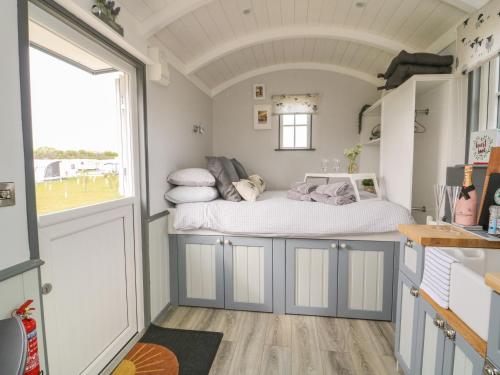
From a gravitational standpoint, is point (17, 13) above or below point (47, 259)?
above

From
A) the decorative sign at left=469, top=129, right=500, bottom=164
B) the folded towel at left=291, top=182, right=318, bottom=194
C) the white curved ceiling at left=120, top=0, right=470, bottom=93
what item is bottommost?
the folded towel at left=291, top=182, right=318, bottom=194

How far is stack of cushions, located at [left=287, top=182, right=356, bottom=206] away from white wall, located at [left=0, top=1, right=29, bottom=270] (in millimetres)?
1916

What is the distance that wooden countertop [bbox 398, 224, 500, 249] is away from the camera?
1.23 metres

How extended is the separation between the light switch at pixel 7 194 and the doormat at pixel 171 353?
1.28 metres

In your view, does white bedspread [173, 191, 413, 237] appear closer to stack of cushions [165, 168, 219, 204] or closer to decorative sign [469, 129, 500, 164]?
stack of cushions [165, 168, 219, 204]

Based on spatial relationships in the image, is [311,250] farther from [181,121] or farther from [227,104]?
[227,104]

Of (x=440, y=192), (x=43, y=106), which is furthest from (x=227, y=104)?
(x=440, y=192)

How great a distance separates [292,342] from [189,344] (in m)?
0.75

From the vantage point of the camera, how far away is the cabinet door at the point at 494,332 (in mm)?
829

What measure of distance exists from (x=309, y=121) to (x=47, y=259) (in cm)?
317

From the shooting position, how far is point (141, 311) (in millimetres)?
2098

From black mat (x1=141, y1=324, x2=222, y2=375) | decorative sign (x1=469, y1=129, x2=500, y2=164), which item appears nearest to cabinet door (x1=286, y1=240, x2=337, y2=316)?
black mat (x1=141, y1=324, x2=222, y2=375)

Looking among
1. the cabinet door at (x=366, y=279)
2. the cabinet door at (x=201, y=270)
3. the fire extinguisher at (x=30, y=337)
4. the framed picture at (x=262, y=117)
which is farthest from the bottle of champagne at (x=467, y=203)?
the framed picture at (x=262, y=117)

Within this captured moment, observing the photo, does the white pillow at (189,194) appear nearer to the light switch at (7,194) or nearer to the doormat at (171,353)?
the doormat at (171,353)
